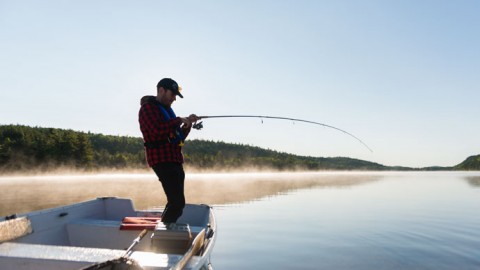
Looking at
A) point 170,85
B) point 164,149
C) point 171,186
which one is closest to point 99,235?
point 171,186

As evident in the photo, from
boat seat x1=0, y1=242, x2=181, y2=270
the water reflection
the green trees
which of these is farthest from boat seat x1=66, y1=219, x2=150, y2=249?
the green trees

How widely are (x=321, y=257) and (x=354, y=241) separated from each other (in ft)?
7.11

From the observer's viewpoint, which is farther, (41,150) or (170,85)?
(41,150)

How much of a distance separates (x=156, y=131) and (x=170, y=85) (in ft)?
2.76

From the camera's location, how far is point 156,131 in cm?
549

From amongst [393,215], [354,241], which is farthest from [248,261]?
[393,215]

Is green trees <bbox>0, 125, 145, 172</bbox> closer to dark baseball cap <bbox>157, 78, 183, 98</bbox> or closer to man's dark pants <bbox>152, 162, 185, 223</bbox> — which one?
dark baseball cap <bbox>157, 78, 183, 98</bbox>

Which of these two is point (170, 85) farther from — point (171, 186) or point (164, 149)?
point (171, 186)

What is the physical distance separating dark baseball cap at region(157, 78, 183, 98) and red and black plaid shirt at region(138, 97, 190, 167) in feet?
1.02

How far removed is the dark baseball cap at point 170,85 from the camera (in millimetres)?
5863

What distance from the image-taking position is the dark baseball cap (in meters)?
5.86

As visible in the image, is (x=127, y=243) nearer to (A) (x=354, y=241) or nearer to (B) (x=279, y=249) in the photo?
(B) (x=279, y=249)

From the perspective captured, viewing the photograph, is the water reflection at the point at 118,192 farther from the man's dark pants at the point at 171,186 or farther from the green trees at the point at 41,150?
the green trees at the point at 41,150

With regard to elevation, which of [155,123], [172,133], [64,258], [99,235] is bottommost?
[99,235]
